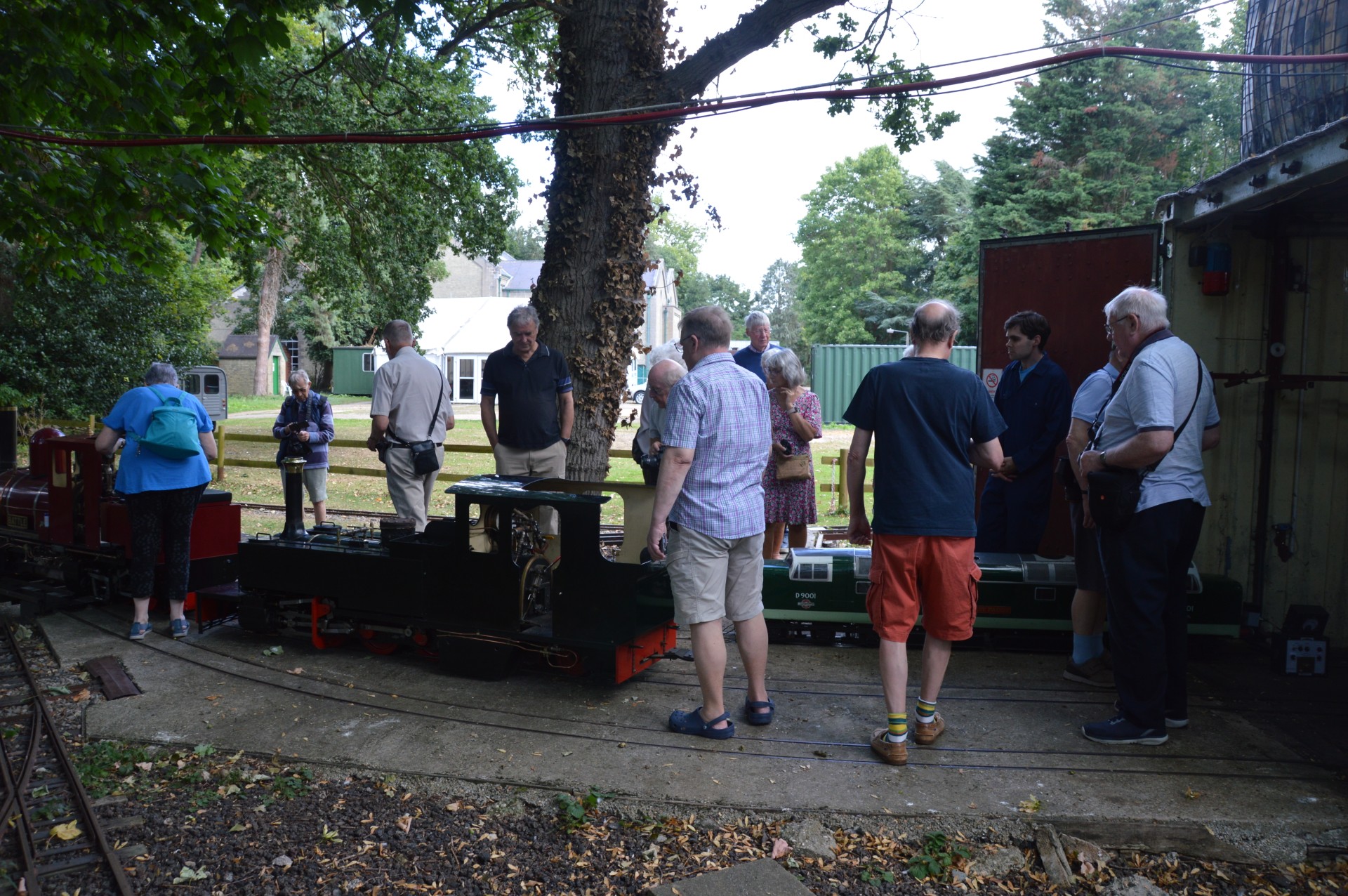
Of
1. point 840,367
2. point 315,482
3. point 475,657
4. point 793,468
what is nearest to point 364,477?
point 315,482

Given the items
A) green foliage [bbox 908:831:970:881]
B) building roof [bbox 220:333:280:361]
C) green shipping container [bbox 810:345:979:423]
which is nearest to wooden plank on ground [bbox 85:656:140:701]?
green foliage [bbox 908:831:970:881]

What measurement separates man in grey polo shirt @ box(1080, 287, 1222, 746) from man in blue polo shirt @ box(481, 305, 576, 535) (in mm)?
3737

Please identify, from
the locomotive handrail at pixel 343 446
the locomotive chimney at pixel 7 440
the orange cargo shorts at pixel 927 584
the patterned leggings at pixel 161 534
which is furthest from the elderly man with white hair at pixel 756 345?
the locomotive chimney at pixel 7 440

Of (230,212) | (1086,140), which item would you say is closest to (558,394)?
(230,212)

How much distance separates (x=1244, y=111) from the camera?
6105 mm

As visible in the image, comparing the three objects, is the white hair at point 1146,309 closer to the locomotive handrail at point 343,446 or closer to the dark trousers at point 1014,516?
the dark trousers at point 1014,516

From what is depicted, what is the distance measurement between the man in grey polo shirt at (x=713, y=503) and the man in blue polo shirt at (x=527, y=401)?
2333 millimetres

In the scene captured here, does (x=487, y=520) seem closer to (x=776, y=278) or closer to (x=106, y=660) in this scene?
(x=106, y=660)

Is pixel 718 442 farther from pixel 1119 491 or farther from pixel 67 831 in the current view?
pixel 67 831

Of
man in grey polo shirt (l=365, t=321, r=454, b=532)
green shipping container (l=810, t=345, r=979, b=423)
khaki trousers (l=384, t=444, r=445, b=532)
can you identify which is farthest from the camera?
green shipping container (l=810, t=345, r=979, b=423)

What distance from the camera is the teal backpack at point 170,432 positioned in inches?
258

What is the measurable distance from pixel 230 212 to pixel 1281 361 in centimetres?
866

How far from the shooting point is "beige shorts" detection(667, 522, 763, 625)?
457cm

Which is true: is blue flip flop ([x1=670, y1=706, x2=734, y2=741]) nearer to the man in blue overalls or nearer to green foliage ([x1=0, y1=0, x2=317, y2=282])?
the man in blue overalls
